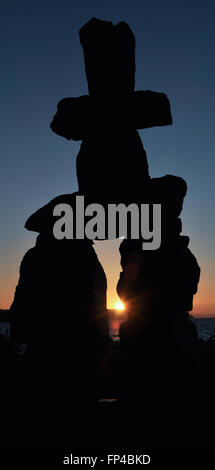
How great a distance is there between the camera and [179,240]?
19.6 meters

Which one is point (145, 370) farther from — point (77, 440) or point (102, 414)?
point (77, 440)

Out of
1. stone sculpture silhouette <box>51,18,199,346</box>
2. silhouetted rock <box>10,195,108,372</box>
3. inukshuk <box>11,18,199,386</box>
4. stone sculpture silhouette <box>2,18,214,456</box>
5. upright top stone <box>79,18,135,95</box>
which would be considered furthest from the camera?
upright top stone <box>79,18,135,95</box>

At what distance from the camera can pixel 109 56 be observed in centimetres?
1916

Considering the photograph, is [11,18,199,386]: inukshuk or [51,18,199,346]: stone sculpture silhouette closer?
[11,18,199,386]: inukshuk

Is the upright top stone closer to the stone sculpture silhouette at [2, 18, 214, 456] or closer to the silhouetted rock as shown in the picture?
the stone sculpture silhouette at [2, 18, 214, 456]

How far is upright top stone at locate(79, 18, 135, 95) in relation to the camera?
62.7ft

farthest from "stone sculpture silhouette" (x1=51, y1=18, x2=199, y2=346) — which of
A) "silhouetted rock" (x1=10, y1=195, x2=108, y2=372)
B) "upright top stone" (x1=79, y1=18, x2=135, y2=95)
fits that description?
"silhouetted rock" (x1=10, y1=195, x2=108, y2=372)

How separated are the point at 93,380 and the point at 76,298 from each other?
11.9 feet

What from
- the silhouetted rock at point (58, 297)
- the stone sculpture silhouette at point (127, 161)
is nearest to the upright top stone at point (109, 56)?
the stone sculpture silhouette at point (127, 161)

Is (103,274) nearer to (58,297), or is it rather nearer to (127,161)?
(58,297)

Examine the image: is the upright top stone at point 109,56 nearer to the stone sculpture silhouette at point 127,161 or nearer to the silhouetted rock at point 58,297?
the stone sculpture silhouette at point 127,161

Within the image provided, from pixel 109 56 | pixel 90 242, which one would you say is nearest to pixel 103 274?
pixel 90 242

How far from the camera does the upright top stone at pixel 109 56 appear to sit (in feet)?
62.7

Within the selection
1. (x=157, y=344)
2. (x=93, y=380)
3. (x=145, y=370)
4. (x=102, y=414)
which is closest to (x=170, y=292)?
(x=157, y=344)
